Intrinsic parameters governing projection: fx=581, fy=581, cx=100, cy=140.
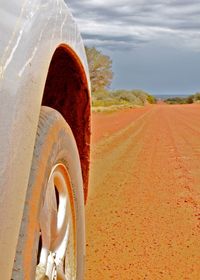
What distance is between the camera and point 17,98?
1.56 metres

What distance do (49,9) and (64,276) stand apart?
1.04m

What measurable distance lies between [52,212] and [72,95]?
0.84 m

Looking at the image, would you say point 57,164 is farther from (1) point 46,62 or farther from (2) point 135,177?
(2) point 135,177

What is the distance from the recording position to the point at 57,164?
2119 mm

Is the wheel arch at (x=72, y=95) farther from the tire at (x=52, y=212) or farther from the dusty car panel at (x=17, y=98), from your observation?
the dusty car panel at (x=17, y=98)

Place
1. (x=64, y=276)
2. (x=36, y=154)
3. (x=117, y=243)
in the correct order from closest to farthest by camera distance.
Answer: (x=36, y=154)
(x=64, y=276)
(x=117, y=243)

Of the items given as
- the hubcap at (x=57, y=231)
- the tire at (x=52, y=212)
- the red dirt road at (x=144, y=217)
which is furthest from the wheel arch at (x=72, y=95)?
the red dirt road at (x=144, y=217)

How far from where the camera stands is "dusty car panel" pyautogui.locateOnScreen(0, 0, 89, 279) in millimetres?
1471

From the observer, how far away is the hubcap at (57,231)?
79.2 inches

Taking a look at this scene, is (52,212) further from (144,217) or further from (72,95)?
(144,217)

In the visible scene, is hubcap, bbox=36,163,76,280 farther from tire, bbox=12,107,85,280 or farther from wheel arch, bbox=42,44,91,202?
wheel arch, bbox=42,44,91,202

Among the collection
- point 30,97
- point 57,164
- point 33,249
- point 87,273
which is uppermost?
point 30,97

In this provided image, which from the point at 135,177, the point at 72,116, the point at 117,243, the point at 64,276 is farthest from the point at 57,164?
the point at 135,177

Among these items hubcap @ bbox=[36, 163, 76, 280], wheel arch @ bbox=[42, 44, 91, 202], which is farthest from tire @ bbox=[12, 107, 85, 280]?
wheel arch @ bbox=[42, 44, 91, 202]
